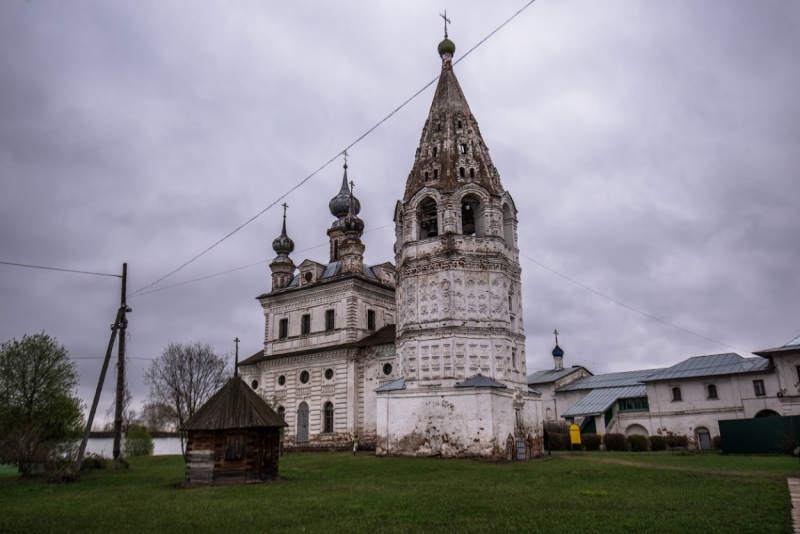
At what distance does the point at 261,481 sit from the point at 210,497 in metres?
3.41

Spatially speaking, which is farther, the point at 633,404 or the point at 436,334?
the point at 633,404

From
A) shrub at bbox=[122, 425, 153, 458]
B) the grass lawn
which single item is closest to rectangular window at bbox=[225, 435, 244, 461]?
the grass lawn

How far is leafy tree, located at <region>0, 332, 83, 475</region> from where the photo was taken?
21.7 meters

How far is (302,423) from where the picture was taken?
3856 centimetres

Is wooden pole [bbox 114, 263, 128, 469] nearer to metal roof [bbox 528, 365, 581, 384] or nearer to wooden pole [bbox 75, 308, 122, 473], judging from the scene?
wooden pole [bbox 75, 308, 122, 473]

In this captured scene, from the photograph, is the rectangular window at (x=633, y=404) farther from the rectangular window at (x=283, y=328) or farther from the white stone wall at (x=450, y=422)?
the rectangular window at (x=283, y=328)

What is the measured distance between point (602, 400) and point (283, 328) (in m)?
23.2

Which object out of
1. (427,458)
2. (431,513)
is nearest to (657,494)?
(431,513)

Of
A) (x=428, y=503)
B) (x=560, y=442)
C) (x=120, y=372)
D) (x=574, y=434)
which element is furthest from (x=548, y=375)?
(x=428, y=503)

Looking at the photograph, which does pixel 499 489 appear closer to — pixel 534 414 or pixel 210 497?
pixel 210 497

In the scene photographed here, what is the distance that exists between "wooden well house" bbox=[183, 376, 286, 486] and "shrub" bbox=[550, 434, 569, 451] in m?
25.0

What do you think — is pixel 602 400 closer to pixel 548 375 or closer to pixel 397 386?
pixel 548 375

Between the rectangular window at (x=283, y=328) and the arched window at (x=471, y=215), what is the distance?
A: 1647 cm

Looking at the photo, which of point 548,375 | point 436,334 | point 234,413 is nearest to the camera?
point 234,413
